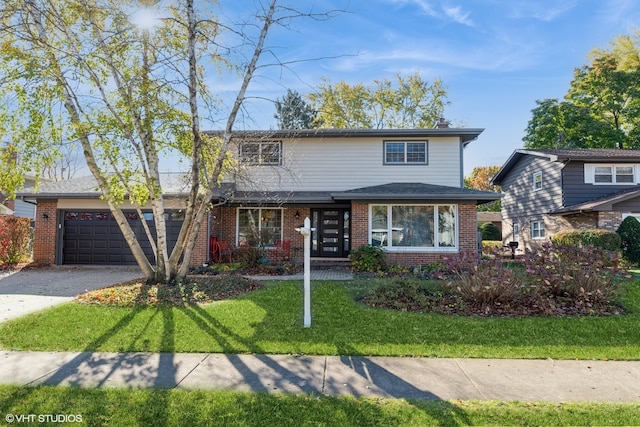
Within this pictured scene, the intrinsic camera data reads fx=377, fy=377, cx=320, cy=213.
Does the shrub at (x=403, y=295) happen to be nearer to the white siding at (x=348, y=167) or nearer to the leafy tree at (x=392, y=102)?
the white siding at (x=348, y=167)

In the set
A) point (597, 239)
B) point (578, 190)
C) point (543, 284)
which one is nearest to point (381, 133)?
point (543, 284)

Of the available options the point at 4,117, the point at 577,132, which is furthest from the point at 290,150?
the point at 577,132

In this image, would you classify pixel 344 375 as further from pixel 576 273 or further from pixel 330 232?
pixel 330 232

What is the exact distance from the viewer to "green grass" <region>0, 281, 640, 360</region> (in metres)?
5.03

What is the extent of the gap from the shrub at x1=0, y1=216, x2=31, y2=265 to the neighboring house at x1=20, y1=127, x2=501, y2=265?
927 millimetres

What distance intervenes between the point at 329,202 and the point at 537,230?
40.8 ft

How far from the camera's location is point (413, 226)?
43.7ft

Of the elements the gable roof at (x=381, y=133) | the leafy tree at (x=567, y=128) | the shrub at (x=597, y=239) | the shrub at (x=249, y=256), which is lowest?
the shrub at (x=249, y=256)

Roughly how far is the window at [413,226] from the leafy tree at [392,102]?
17691mm

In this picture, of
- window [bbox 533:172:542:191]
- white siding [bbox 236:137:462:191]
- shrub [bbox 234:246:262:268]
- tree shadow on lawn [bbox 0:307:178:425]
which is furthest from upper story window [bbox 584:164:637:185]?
tree shadow on lawn [bbox 0:307:178:425]

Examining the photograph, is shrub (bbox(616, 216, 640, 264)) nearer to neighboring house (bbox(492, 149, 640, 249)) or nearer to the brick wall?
neighboring house (bbox(492, 149, 640, 249))

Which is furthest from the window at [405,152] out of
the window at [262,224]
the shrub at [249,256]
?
the shrub at [249,256]

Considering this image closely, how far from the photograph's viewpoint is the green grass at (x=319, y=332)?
5031 mm

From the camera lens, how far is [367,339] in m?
5.43
